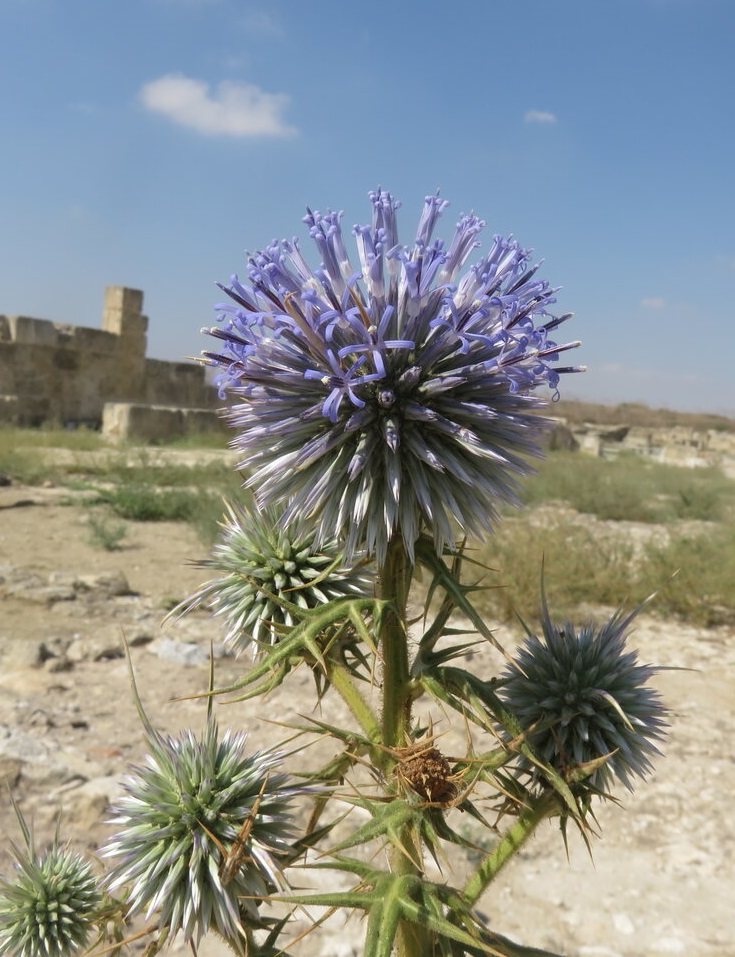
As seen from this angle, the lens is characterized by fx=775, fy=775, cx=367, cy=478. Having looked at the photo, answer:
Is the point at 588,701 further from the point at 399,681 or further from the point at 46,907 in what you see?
the point at 46,907

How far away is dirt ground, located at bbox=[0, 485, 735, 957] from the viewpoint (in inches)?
143

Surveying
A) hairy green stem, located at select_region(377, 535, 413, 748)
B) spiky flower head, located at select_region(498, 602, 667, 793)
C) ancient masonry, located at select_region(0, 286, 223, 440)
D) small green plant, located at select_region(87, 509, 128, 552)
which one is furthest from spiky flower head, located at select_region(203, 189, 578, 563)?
ancient masonry, located at select_region(0, 286, 223, 440)

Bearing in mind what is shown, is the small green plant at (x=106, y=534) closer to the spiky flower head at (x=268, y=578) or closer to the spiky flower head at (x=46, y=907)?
the spiky flower head at (x=46, y=907)

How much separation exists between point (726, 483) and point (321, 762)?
55.0 feet

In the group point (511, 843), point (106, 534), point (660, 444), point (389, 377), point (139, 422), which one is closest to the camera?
→ point (389, 377)

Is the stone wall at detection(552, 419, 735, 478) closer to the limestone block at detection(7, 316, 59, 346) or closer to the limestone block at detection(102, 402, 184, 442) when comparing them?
the limestone block at detection(102, 402, 184, 442)

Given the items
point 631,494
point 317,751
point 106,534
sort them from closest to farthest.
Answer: point 317,751 → point 106,534 → point 631,494

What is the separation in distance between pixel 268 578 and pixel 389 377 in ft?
2.39

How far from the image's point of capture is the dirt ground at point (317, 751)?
3.64 metres

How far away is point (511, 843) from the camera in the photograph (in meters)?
1.69

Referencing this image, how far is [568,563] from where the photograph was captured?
27.8 feet

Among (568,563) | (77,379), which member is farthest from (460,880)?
(77,379)

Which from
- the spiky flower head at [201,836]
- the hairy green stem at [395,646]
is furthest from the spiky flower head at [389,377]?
the spiky flower head at [201,836]

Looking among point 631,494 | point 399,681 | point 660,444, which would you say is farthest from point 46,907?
point 660,444
